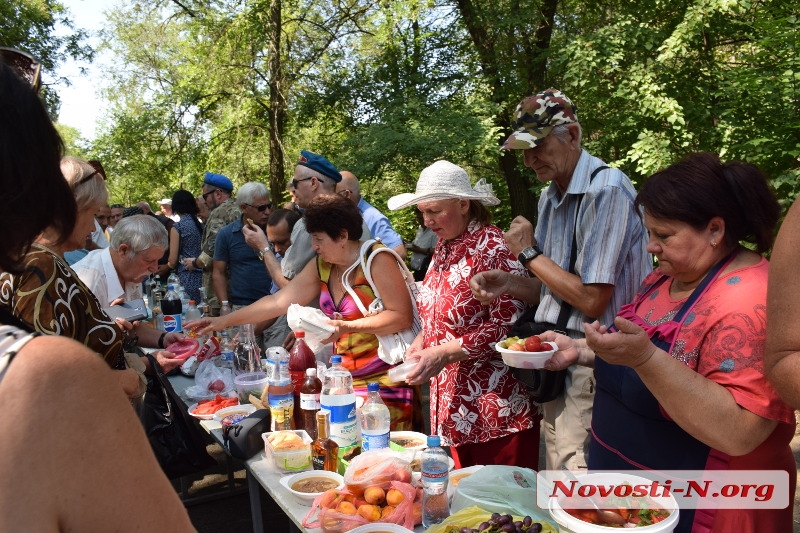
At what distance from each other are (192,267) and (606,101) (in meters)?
6.30

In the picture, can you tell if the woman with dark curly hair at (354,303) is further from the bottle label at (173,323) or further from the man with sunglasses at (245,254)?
the man with sunglasses at (245,254)

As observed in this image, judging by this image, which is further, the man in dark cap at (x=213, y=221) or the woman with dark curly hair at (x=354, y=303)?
the man in dark cap at (x=213, y=221)

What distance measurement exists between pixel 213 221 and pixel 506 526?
18.1 ft

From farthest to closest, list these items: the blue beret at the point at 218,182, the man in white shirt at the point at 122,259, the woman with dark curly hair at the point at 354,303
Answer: the blue beret at the point at 218,182 < the man in white shirt at the point at 122,259 < the woman with dark curly hair at the point at 354,303

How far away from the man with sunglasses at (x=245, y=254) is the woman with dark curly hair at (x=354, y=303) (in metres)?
2.28

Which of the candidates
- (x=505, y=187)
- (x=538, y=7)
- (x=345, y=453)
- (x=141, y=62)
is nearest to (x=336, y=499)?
(x=345, y=453)

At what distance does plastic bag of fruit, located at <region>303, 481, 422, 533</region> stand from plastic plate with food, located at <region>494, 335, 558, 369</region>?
1.92 ft

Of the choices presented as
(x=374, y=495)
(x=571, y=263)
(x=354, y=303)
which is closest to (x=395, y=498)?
(x=374, y=495)

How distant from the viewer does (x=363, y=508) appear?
1.80 m

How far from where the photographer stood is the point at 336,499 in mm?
1871

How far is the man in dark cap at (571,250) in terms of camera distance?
7.43ft

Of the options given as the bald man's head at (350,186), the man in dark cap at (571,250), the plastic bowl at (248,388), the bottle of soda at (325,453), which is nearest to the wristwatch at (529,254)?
the man in dark cap at (571,250)

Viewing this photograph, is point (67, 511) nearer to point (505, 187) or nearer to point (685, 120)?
point (685, 120)

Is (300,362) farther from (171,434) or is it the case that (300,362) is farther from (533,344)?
(533,344)
